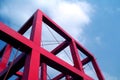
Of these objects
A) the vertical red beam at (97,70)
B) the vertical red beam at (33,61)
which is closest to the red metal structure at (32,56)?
the vertical red beam at (33,61)

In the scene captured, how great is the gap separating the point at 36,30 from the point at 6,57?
2.14 meters

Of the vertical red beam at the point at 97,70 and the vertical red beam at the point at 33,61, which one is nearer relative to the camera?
the vertical red beam at the point at 33,61

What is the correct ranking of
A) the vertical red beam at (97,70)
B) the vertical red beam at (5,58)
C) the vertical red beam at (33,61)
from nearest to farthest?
the vertical red beam at (33,61)
the vertical red beam at (5,58)
the vertical red beam at (97,70)

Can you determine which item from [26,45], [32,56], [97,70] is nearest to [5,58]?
[26,45]

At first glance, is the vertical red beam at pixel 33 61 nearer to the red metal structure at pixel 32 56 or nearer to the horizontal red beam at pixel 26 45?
the red metal structure at pixel 32 56

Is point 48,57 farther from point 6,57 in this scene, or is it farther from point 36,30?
point 6,57

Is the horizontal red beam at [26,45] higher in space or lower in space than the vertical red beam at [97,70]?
lower

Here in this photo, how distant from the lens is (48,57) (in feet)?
12.2

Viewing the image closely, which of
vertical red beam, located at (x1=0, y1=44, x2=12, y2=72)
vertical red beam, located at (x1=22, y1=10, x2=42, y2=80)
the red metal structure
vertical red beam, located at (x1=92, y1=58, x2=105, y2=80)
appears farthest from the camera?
vertical red beam, located at (x1=92, y1=58, x2=105, y2=80)

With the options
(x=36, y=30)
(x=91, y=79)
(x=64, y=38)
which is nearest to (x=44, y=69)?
(x=64, y=38)

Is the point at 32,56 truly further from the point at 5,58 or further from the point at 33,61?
the point at 5,58

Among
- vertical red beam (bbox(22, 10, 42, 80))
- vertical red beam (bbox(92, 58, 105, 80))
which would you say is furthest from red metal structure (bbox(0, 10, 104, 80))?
vertical red beam (bbox(92, 58, 105, 80))

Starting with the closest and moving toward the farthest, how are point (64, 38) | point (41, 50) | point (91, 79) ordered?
1. point (41, 50)
2. point (91, 79)
3. point (64, 38)

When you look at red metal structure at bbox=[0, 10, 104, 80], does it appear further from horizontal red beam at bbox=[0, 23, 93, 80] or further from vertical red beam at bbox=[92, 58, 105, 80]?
vertical red beam at bbox=[92, 58, 105, 80]
